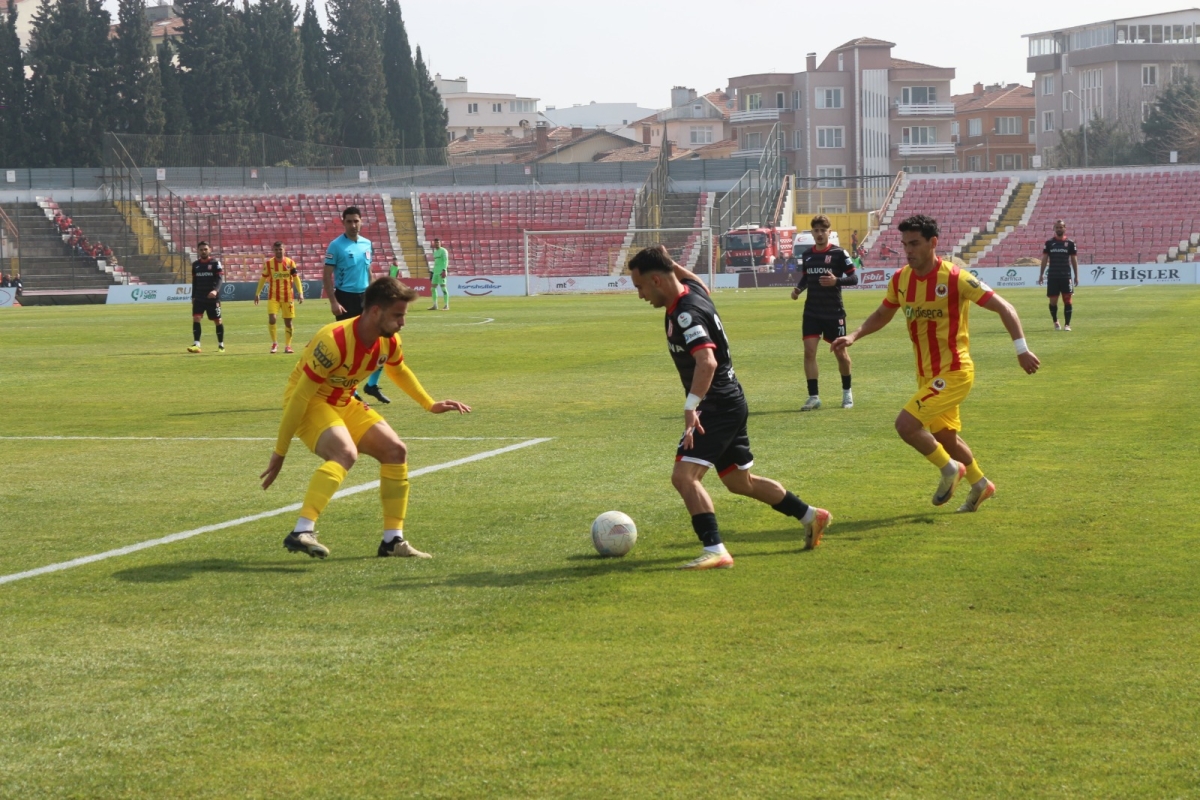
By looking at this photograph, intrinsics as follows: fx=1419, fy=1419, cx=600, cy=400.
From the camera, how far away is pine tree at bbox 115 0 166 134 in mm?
80062

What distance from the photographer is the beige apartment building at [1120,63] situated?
111062 millimetres

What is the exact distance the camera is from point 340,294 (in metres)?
17.0

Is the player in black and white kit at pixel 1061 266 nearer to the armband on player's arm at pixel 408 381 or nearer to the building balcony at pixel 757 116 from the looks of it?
the armband on player's arm at pixel 408 381

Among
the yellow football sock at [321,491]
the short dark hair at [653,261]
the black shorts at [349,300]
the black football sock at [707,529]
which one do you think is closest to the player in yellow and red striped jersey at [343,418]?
the yellow football sock at [321,491]

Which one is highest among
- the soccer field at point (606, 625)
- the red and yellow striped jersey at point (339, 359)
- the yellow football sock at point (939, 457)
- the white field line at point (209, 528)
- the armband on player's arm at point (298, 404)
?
the red and yellow striped jersey at point (339, 359)

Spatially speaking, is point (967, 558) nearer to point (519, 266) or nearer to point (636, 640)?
point (636, 640)

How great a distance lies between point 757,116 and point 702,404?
10487 centimetres

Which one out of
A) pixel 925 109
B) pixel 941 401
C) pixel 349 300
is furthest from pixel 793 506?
pixel 925 109

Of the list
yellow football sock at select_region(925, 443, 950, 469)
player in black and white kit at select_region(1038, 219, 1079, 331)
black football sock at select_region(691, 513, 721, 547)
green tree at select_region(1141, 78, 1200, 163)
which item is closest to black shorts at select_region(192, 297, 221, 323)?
player in black and white kit at select_region(1038, 219, 1079, 331)

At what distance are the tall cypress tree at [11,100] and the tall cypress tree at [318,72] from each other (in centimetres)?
1721

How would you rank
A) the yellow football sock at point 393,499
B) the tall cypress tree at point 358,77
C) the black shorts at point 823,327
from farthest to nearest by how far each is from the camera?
the tall cypress tree at point 358,77, the black shorts at point 823,327, the yellow football sock at point 393,499

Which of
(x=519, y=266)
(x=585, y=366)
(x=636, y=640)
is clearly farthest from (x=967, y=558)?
(x=519, y=266)

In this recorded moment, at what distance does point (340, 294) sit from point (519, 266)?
4569 cm

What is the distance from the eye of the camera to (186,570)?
777 cm
